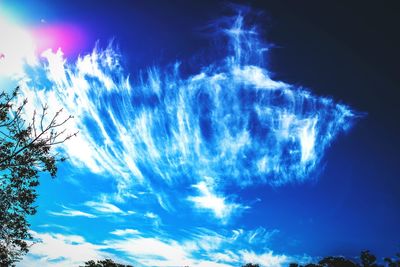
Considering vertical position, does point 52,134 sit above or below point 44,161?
above

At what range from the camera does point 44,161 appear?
21500mm

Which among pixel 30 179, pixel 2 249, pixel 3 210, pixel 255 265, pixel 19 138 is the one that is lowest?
pixel 2 249

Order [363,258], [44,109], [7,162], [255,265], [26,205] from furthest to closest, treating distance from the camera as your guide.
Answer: [255,265], [363,258], [26,205], [7,162], [44,109]

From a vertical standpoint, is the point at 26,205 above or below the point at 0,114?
below

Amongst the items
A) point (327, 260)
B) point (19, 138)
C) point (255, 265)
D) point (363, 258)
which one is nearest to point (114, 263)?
point (255, 265)

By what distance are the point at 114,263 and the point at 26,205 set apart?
51.8 m

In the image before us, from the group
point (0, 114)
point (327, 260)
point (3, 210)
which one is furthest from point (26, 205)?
point (327, 260)

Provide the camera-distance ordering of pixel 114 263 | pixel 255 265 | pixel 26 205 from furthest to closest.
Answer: pixel 114 263
pixel 255 265
pixel 26 205

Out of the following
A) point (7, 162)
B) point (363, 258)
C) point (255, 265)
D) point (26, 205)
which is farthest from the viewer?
point (255, 265)

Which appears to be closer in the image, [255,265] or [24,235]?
[24,235]

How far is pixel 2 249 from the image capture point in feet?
78.9

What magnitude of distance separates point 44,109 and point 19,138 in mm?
3528

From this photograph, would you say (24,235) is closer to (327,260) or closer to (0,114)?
(0,114)

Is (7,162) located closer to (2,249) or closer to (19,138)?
(19,138)
